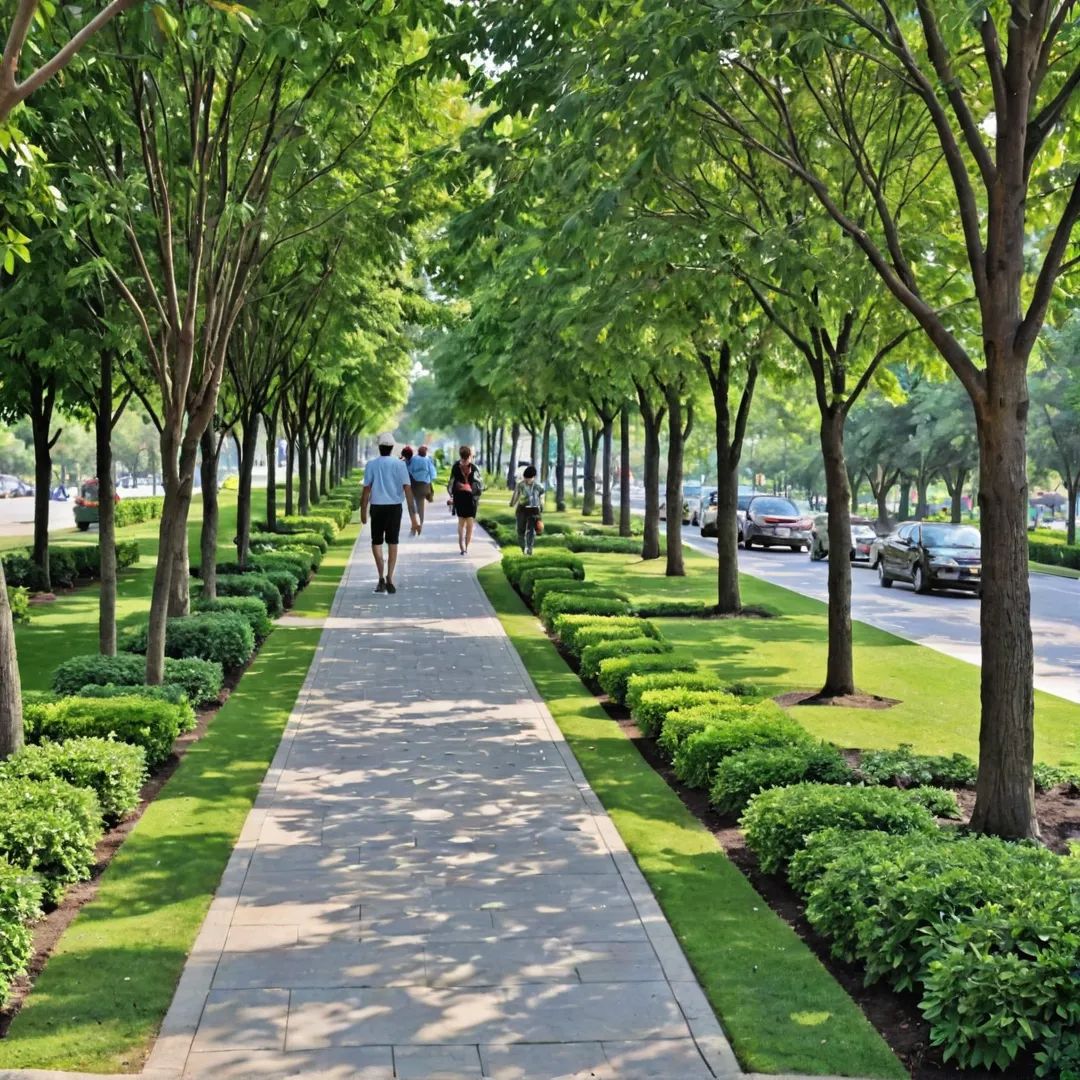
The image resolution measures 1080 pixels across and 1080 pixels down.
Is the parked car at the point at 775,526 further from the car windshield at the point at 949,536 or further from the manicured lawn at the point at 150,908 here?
the manicured lawn at the point at 150,908

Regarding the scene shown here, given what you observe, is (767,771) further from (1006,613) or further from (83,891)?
(83,891)

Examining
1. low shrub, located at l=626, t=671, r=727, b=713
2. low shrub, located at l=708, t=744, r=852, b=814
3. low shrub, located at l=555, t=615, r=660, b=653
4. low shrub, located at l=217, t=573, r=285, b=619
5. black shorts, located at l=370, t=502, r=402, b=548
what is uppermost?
black shorts, located at l=370, t=502, r=402, b=548

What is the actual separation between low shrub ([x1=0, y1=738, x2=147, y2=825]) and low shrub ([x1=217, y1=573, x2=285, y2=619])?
7988 millimetres

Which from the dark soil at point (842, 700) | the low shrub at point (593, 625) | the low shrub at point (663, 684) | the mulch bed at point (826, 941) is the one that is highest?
the low shrub at point (593, 625)

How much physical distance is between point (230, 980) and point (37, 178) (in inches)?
161

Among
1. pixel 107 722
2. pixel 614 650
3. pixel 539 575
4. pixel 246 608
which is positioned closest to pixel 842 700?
pixel 614 650

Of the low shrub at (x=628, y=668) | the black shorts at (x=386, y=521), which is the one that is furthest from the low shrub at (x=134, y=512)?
the low shrub at (x=628, y=668)

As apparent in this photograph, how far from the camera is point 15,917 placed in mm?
4945

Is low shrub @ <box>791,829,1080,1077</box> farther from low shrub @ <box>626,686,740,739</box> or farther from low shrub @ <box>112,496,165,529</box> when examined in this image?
low shrub @ <box>112,496,165,529</box>

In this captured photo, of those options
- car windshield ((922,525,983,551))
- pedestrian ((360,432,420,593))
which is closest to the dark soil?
pedestrian ((360,432,420,593))

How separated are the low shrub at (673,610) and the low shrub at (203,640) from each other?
7.00 meters

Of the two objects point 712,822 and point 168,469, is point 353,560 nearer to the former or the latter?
point 168,469

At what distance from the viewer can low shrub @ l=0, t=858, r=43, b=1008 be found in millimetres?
4699

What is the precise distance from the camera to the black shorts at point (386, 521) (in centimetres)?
1764
